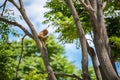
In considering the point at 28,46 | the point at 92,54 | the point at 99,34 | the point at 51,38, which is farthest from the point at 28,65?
the point at 99,34

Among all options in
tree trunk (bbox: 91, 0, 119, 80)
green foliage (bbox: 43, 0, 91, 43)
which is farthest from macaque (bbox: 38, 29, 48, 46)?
green foliage (bbox: 43, 0, 91, 43)

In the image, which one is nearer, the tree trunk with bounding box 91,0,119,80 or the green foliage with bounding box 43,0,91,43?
the tree trunk with bounding box 91,0,119,80

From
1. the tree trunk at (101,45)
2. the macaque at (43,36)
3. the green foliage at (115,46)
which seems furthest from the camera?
the green foliage at (115,46)

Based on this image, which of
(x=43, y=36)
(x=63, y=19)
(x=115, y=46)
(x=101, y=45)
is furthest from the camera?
(x=63, y=19)

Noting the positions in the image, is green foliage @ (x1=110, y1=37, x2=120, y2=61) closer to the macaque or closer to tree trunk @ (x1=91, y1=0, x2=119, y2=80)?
tree trunk @ (x1=91, y1=0, x2=119, y2=80)

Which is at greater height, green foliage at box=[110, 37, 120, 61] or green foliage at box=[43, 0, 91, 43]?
green foliage at box=[43, 0, 91, 43]

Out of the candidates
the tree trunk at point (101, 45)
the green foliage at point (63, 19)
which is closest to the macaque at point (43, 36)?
the tree trunk at point (101, 45)

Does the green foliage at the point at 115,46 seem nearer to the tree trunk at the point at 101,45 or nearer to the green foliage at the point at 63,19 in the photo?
the green foliage at the point at 63,19

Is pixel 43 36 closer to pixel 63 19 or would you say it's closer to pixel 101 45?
pixel 101 45

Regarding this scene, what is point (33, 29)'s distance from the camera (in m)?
7.95

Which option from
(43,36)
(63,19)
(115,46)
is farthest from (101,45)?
(63,19)

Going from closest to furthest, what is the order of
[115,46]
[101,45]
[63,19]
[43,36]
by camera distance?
[43,36]
[101,45]
[115,46]
[63,19]

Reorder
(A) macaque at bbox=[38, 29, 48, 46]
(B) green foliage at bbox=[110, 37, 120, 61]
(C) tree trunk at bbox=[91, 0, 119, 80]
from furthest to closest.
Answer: (B) green foliage at bbox=[110, 37, 120, 61] → (C) tree trunk at bbox=[91, 0, 119, 80] → (A) macaque at bbox=[38, 29, 48, 46]

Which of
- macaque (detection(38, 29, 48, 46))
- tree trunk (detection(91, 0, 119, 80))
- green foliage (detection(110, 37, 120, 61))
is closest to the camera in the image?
macaque (detection(38, 29, 48, 46))
